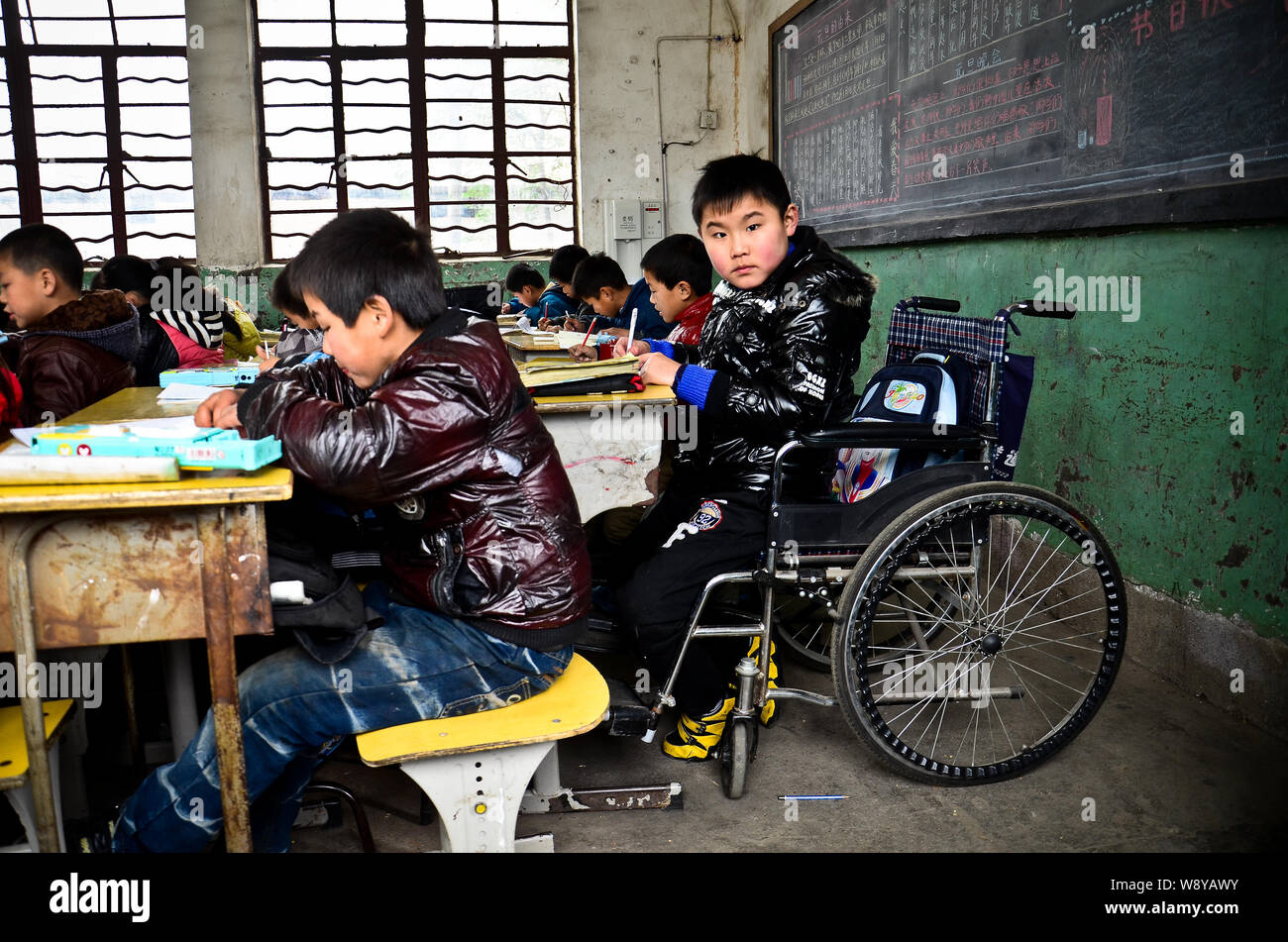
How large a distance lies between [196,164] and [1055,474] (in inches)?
229

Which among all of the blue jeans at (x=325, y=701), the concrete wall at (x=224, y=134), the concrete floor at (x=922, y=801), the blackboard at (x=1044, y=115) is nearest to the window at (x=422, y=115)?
the concrete wall at (x=224, y=134)

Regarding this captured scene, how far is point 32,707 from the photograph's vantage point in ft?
4.21

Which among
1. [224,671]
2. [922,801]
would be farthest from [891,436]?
[224,671]

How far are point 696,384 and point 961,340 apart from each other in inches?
21.2

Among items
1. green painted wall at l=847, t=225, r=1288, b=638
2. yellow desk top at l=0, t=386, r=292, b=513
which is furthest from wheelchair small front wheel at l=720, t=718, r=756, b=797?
green painted wall at l=847, t=225, r=1288, b=638

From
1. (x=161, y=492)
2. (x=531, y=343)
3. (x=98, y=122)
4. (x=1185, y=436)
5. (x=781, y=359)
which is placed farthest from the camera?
(x=98, y=122)

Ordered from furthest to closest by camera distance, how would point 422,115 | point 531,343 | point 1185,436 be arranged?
1. point 422,115
2. point 531,343
3. point 1185,436

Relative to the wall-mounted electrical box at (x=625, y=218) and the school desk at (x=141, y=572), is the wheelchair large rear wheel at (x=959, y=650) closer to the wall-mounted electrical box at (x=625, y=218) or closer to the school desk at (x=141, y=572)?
the school desk at (x=141, y=572)

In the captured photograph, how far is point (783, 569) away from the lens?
6.30ft

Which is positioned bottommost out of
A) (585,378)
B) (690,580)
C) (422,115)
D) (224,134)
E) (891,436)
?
(690,580)

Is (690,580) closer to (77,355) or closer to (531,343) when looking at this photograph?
(531,343)
